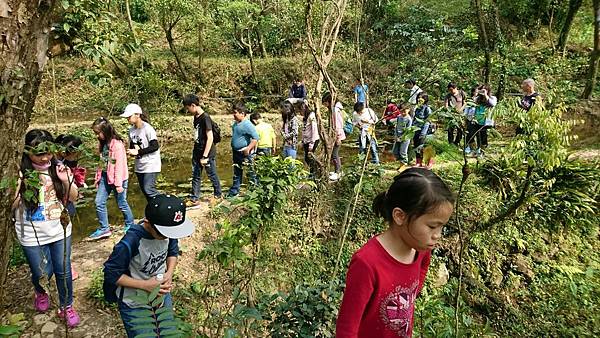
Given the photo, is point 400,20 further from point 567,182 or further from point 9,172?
point 9,172

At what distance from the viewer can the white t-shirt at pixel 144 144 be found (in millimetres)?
5168

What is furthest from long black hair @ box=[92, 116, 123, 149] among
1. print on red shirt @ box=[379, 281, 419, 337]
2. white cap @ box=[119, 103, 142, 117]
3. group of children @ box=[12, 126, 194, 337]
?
print on red shirt @ box=[379, 281, 419, 337]

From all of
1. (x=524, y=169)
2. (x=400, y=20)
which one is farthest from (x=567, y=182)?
(x=400, y=20)

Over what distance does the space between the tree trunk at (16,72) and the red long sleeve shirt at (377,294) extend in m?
1.31

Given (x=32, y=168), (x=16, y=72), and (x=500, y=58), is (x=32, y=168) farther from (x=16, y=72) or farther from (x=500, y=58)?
(x=500, y=58)

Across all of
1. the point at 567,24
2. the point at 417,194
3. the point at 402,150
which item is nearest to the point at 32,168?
the point at 417,194

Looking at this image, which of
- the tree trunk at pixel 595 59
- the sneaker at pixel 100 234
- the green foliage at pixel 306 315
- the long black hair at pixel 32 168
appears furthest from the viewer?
the tree trunk at pixel 595 59

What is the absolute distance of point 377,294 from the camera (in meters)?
1.78

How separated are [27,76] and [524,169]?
6.04 meters

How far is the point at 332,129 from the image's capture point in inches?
226

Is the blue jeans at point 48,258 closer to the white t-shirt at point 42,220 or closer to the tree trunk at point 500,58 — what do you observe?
the white t-shirt at point 42,220

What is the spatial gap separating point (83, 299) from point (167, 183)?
454cm

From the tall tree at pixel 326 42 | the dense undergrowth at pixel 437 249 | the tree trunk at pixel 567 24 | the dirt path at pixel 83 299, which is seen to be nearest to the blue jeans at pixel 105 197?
the dirt path at pixel 83 299

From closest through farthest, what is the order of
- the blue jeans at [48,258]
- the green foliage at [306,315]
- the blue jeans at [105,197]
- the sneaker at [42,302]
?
the green foliage at [306,315], the blue jeans at [48,258], the sneaker at [42,302], the blue jeans at [105,197]
